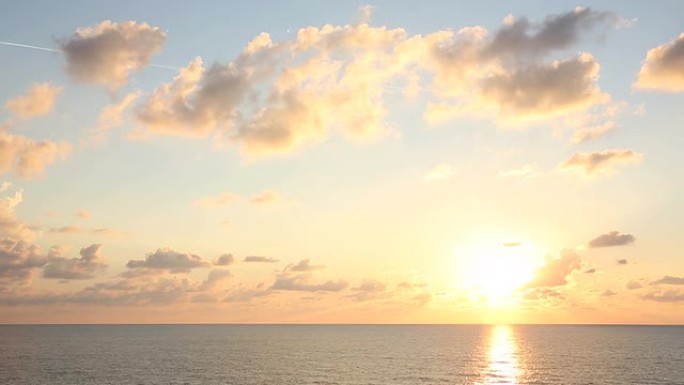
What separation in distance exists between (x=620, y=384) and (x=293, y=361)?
3644 inches

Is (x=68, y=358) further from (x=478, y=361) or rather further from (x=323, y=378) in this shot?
(x=478, y=361)

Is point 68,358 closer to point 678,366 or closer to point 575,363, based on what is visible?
point 575,363

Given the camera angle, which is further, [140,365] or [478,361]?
[478,361]

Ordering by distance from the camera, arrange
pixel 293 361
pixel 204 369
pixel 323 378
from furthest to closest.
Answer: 1. pixel 293 361
2. pixel 204 369
3. pixel 323 378

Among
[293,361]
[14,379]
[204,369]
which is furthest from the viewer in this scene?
[293,361]

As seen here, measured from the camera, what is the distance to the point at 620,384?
130750 mm

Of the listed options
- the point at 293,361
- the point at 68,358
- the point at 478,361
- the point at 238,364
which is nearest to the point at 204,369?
the point at 238,364

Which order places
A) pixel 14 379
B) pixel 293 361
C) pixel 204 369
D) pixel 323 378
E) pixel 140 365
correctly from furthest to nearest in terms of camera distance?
1. pixel 293 361
2. pixel 140 365
3. pixel 204 369
4. pixel 323 378
5. pixel 14 379

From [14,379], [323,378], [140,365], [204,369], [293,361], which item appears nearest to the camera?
[14,379]

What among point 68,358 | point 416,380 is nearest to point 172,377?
point 416,380

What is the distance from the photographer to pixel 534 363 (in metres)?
185

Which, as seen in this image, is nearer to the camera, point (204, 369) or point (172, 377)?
point (172, 377)

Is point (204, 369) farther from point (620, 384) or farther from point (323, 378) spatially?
point (620, 384)

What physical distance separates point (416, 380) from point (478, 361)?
63863 millimetres
